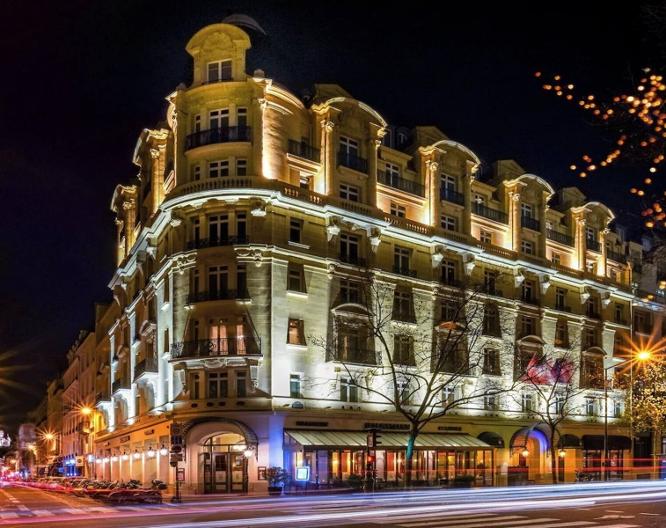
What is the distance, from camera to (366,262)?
180ft

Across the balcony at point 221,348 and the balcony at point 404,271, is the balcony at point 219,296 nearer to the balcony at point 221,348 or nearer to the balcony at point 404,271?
the balcony at point 221,348

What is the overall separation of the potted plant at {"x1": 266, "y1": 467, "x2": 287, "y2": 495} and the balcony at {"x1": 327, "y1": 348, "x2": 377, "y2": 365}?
26.6 feet

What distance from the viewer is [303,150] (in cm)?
5288

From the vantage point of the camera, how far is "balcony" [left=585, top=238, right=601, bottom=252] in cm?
7402

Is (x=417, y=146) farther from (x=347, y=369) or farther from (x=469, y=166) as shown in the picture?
(x=347, y=369)

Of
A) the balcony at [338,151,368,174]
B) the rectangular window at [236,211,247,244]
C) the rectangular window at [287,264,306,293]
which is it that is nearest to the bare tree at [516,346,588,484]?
the rectangular window at [287,264,306,293]

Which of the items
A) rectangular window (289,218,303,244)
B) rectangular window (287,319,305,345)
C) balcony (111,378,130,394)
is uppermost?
rectangular window (289,218,303,244)

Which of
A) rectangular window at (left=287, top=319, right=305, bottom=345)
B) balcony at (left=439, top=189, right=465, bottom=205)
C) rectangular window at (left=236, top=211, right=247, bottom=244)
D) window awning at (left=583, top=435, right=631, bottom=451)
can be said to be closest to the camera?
rectangular window at (left=236, top=211, right=247, bottom=244)

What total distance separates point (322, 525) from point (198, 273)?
29.5 metres

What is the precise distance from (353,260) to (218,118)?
42.1ft

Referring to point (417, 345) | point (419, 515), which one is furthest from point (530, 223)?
point (419, 515)

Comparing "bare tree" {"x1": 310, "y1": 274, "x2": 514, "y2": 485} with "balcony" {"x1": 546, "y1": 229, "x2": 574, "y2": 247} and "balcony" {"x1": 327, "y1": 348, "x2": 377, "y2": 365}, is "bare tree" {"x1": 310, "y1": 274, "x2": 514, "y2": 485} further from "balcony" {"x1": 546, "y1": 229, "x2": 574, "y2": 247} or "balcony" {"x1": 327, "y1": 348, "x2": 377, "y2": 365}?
"balcony" {"x1": 546, "y1": 229, "x2": 574, "y2": 247}

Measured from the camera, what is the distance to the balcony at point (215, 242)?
49.3m

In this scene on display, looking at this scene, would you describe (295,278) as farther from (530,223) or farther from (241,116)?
(530,223)
